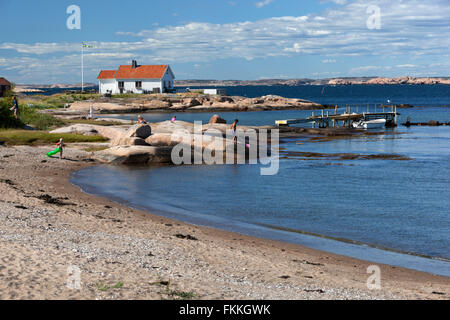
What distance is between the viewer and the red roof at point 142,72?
306ft

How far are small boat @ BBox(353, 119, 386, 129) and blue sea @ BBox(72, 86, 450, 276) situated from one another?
25.9 m

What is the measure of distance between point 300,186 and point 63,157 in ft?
39.9

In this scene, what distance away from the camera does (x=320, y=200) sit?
2020 cm

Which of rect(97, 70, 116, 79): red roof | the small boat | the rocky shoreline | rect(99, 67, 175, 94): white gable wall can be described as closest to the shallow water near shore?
the small boat

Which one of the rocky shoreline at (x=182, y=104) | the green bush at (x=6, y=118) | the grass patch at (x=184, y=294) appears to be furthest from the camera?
the rocky shoreline at (x=182, y=104)

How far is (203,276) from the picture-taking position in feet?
31.4

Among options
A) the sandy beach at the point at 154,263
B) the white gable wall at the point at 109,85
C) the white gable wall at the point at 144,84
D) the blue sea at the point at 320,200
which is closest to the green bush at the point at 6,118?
the blue sea at the point at 320,200

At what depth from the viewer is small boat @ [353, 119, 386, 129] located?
59.1 metres

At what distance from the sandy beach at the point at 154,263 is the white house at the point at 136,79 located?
78238 millimetres

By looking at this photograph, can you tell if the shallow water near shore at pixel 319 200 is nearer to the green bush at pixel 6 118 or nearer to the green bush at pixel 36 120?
the green bush at pixel 6 118

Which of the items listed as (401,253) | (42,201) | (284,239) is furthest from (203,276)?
(42,201)

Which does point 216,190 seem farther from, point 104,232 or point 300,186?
point 104,232

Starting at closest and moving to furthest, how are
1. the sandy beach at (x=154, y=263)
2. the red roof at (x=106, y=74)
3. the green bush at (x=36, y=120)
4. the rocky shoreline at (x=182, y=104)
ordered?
the sandy beach at (x=154, y=263) < the green bush at (x=36, y=120) < the rocky shoreline at (x=182, y=104) < the red roof at (x=106, y=74)
